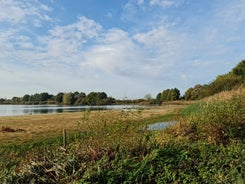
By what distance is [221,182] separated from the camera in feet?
16.4

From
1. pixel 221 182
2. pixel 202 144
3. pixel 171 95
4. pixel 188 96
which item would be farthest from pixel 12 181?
pixel 171 95

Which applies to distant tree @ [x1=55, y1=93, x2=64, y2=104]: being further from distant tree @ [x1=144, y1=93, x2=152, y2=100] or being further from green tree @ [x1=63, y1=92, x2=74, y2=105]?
distant tree @ [x1=144, y1=93, x2=152, y2=100]

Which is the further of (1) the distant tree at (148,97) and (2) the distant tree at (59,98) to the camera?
(2) the distant tree at (59,98)

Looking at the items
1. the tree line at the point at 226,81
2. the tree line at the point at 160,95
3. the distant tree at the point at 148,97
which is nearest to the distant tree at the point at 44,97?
the tree line at the point at 160,95

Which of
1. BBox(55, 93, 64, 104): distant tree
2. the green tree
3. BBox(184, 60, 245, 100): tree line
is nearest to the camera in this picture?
BBox(184, 60, 245, 100): tree line

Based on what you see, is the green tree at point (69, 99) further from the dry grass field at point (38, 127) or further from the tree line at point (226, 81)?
the dry grass field at point (38, 127)

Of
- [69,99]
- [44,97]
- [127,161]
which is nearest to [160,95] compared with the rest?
[69,99]

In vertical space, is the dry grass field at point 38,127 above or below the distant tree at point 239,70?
below

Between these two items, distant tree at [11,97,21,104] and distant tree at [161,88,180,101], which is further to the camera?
distant tree at [11,97,21,104]

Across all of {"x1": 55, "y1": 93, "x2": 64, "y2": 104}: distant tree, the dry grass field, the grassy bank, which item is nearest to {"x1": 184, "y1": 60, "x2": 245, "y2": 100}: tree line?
the dry grass field

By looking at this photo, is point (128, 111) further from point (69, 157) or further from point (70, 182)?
point (70, 182)

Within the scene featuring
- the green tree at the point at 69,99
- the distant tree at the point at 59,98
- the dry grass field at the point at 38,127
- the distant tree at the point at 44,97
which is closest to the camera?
the dry grass field at the point at 38,127

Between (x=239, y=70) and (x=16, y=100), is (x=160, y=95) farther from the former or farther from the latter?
(x=16, y=100)

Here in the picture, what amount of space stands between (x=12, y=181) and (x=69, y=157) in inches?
44.6
